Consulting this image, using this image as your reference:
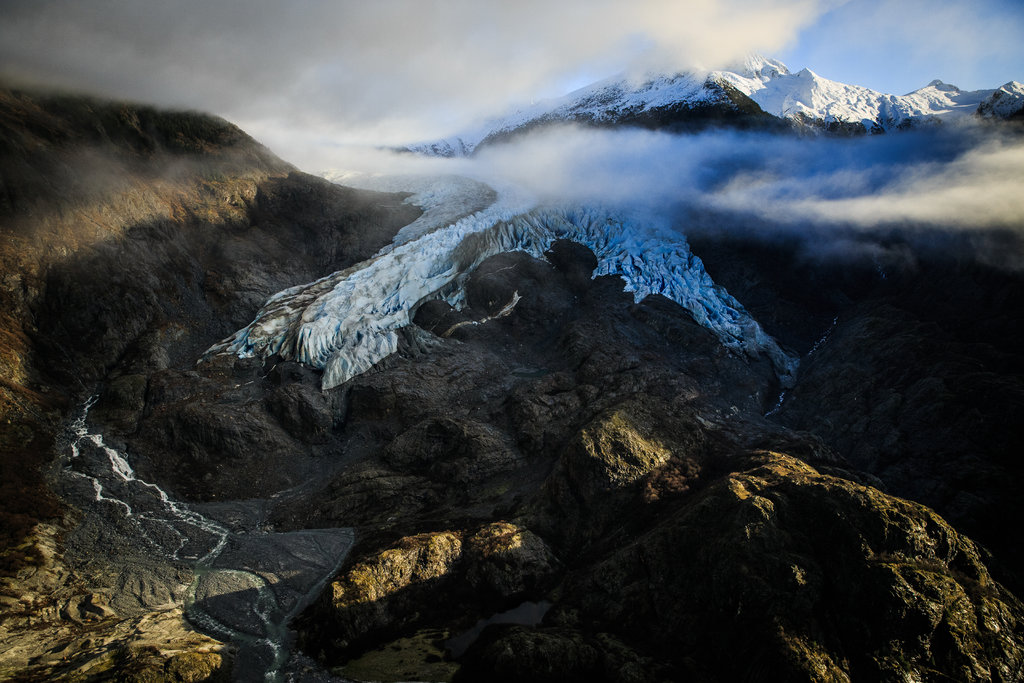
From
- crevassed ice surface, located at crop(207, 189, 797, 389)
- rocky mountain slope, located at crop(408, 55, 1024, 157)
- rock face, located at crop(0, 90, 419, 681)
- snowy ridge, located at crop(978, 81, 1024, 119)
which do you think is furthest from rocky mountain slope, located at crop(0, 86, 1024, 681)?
rocky mountain slope, located at crop(408, 55, 1024, 157)

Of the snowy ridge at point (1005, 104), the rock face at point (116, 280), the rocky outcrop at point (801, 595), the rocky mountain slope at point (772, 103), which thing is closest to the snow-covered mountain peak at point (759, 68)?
the rocky mountain slope at point (772, 103)

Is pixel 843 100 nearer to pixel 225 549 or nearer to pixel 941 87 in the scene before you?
pixel 941 87

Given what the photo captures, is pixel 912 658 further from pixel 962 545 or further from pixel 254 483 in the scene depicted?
pixel 254 483

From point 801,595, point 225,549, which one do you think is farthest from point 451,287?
point 801,595

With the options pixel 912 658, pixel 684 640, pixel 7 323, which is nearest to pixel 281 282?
pixel 7 323

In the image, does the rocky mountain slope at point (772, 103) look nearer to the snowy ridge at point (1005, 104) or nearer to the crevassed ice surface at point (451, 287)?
the snowy ridge at point (1005, 104)

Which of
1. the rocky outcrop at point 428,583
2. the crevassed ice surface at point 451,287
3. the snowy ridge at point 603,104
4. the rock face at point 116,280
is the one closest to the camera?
the rock face at point 116,280

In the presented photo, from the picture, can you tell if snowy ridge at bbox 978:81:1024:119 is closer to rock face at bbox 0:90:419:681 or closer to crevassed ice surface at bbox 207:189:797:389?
crevassed ice surface at bbox 207:189:797:389
